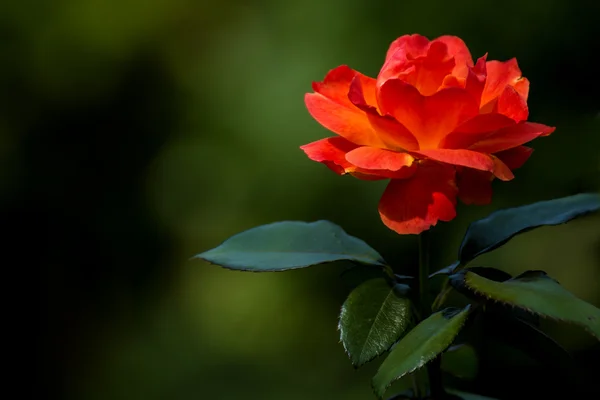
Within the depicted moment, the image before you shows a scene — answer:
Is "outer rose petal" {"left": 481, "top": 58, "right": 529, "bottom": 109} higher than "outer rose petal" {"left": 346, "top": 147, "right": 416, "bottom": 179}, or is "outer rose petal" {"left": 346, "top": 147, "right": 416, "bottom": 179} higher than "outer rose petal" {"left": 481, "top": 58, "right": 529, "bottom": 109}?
"outer rose petal" {"left": 481, "top": 58, "right": 529, "bottom": 109}

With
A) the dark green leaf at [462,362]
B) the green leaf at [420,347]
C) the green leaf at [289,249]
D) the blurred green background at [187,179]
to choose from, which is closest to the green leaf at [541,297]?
the green leaf at [420,347]

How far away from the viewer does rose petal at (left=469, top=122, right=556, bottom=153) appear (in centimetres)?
51

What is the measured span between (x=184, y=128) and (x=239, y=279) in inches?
11.1

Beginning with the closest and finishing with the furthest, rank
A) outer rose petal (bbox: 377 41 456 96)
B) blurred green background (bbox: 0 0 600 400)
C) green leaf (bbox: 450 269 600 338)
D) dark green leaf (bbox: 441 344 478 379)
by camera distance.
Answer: green leaf (bbox: 450 269 600 338) < outer rose petal (bbox: 377 41 456 96) < dark green leaf (bbox: 441 344 478 379) < blurred green background (bbox: 0 0 600 400)

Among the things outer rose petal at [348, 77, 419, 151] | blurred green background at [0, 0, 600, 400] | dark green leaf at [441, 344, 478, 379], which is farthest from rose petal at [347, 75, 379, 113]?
blurred green background at [0, 0, 600, 400]

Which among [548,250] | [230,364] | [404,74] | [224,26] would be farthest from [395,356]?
[224,26]

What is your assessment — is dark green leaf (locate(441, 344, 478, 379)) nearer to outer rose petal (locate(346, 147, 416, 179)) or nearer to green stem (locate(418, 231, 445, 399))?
green stem (locate(418, 231, 445, 399))

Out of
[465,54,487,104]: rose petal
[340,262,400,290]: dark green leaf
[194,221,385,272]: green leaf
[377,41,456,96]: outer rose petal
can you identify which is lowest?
[340,262,400,290]: dark green leaf

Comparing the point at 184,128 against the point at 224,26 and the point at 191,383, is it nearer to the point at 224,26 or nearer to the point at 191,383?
the point at 224,26

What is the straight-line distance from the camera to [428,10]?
112cm

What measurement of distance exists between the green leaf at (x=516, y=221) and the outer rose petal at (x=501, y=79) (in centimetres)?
11

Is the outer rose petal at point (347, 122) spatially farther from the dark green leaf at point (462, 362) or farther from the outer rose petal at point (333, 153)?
the dark green leaf at point (462, 362)

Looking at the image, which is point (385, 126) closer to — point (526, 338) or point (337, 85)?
point (337, 85)

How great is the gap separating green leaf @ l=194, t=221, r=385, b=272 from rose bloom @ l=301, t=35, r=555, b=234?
92 millimetres
